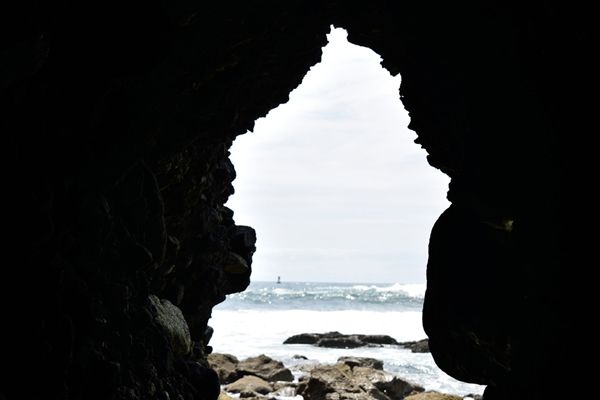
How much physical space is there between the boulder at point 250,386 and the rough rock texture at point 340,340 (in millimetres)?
18232

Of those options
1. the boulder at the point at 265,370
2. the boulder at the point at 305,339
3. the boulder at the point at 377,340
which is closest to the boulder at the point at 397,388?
the boulder at the point at 265,370

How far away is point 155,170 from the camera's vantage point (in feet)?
53.7

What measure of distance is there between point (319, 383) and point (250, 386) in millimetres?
3125

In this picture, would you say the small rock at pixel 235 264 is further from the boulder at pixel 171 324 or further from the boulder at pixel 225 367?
the boulder at pixel 225 367

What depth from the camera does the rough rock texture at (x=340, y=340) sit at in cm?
4531

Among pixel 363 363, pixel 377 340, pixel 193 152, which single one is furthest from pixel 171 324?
pixel 377 340

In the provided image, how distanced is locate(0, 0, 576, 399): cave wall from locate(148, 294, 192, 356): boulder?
0.08 metres

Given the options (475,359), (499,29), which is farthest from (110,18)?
(475,359)

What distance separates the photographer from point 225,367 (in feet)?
101

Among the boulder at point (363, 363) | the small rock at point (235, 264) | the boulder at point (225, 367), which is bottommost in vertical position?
the boulder at point (225, 367)

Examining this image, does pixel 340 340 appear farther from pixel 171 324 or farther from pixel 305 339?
pixel 171 324

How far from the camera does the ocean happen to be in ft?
111

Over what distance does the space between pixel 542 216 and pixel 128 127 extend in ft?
25.1

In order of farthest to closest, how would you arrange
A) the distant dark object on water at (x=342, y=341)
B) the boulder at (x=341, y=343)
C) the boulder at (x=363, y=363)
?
the distant dark object on water at (x=342, y=341) < the boulder at (x=341, y=343) < the boulder at (x=363, y=363)
